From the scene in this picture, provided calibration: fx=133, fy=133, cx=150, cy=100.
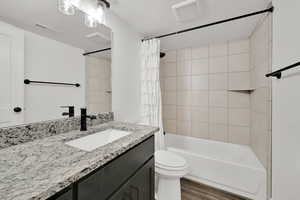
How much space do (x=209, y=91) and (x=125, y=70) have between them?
1.59 m

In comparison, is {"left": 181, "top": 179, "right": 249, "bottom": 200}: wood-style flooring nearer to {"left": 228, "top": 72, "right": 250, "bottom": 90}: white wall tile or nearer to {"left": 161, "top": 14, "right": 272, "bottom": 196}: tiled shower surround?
{"left": 161, "top": 14, "right": 272, "bottom": 196}: tiled shower surround

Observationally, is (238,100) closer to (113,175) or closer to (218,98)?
(218,98)

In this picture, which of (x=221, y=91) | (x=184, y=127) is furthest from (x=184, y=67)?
(x=184, y=127)

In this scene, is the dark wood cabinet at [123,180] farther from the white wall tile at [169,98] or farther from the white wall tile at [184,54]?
the white wall tile at [184,54]


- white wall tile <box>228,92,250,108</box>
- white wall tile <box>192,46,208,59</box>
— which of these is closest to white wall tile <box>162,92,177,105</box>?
white wall tile <box>192,46,208,59</box>

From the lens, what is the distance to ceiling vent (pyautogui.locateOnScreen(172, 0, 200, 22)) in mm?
1298

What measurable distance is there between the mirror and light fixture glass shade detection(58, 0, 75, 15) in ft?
0.08

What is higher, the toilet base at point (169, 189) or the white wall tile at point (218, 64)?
the white wall tile at point (218, 64)

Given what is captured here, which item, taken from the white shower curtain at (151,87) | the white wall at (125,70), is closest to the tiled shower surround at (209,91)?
the white shower curtain at (151,87)

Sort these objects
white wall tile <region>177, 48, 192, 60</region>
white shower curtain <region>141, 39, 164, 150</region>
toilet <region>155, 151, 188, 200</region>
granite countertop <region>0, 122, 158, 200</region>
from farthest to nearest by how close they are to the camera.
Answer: white wall tile <region>177, 48, 192, 60</region> < white shower curtain <region>141, 39, 164, 150</region> < toilet <region>155, 151, 188, 200</region> < granite countertop <region>0, 122, 158, 200</region>

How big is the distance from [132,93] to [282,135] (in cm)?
157

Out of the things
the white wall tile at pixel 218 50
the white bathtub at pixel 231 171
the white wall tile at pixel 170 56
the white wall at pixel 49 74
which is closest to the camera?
the white wall at pixel 49 74

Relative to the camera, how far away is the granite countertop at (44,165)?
15.7 inches

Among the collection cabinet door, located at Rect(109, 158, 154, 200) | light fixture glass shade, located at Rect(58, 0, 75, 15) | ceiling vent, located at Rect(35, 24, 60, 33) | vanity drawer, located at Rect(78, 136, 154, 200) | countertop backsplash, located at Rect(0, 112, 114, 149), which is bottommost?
cabinet door, located at Rect(109, 158, 154, 200)
